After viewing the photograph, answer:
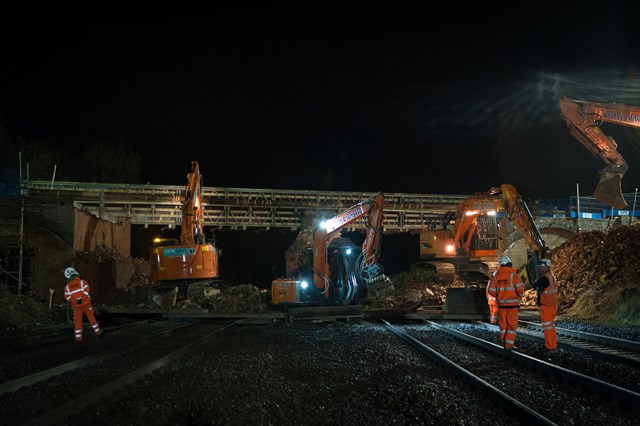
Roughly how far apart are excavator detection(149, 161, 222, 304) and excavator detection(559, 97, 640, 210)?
13548 millimetres

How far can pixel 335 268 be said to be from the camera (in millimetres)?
16906

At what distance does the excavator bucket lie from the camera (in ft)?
53.0

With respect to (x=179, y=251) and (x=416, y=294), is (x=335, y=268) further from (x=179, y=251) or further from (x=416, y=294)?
(x=179, y=251)

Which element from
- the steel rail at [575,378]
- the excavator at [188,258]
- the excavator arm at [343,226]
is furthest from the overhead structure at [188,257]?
the steel rail at [575,378]

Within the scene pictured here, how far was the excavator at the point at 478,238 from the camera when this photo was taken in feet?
55.3

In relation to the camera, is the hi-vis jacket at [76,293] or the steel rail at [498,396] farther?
the hi-vis jacket at [76,293]

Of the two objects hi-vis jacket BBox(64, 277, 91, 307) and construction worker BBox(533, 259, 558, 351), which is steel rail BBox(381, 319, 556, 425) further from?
hi-vis jacket BBox(64, 277, 91, 307)

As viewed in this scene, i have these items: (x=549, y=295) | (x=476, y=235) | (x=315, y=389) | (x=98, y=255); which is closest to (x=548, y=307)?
(x=549, y=295)

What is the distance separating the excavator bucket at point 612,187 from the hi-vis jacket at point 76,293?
1542 centimetres

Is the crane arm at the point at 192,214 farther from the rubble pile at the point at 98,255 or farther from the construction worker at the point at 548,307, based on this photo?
the construction worker at the point at 548,307

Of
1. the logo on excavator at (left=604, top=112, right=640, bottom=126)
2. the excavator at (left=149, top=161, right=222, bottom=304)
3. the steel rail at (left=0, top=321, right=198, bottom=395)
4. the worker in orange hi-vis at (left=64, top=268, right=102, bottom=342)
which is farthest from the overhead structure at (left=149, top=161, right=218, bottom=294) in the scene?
the logo on excavator at (left=604, top=112, right=640, bottom=126)

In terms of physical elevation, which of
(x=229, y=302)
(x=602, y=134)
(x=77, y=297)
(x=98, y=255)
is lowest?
(x=229, y=302)

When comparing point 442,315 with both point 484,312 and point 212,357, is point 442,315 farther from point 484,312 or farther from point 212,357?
point 212,357

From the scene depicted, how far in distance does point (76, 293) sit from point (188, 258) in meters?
7.17
